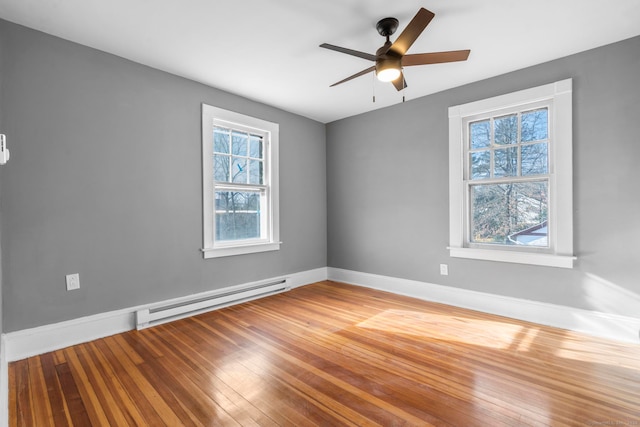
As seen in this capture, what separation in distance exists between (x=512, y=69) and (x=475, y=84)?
0.37m

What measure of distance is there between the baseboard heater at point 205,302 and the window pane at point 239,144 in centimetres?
166

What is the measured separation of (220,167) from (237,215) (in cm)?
63

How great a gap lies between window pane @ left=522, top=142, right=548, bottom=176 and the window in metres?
2.90

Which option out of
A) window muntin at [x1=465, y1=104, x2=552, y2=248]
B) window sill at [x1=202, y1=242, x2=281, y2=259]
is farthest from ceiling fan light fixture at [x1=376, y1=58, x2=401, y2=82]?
window sill at [x1=202, y1=242, x2=281, y2=259]

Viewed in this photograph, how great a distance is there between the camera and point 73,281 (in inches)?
98.3

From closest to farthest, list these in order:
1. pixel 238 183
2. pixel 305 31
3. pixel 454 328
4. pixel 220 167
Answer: pixel 305 31 → pixel 454 328 → pixel 220 167 → pixel 238 183

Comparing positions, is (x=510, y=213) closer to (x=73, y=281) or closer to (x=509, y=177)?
Answer: (x=509, y=177)

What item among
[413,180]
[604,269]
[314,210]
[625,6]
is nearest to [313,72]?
[413,180]

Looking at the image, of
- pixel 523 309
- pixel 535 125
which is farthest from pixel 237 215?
pixel 535 125

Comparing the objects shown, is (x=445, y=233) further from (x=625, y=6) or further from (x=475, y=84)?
(x=625, y=6)

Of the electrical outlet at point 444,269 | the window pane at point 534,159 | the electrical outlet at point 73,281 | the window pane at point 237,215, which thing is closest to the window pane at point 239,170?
the window pane at point 237,215

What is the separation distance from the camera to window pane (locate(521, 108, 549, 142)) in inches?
118

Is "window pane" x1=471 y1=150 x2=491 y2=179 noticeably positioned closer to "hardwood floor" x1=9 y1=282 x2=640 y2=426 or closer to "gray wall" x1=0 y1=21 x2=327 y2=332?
"hardwood floor" x1=9 y1=282 x2=640 y2=426

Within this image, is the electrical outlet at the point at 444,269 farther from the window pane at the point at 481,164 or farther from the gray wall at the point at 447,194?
the window pane at the point at 481,164
